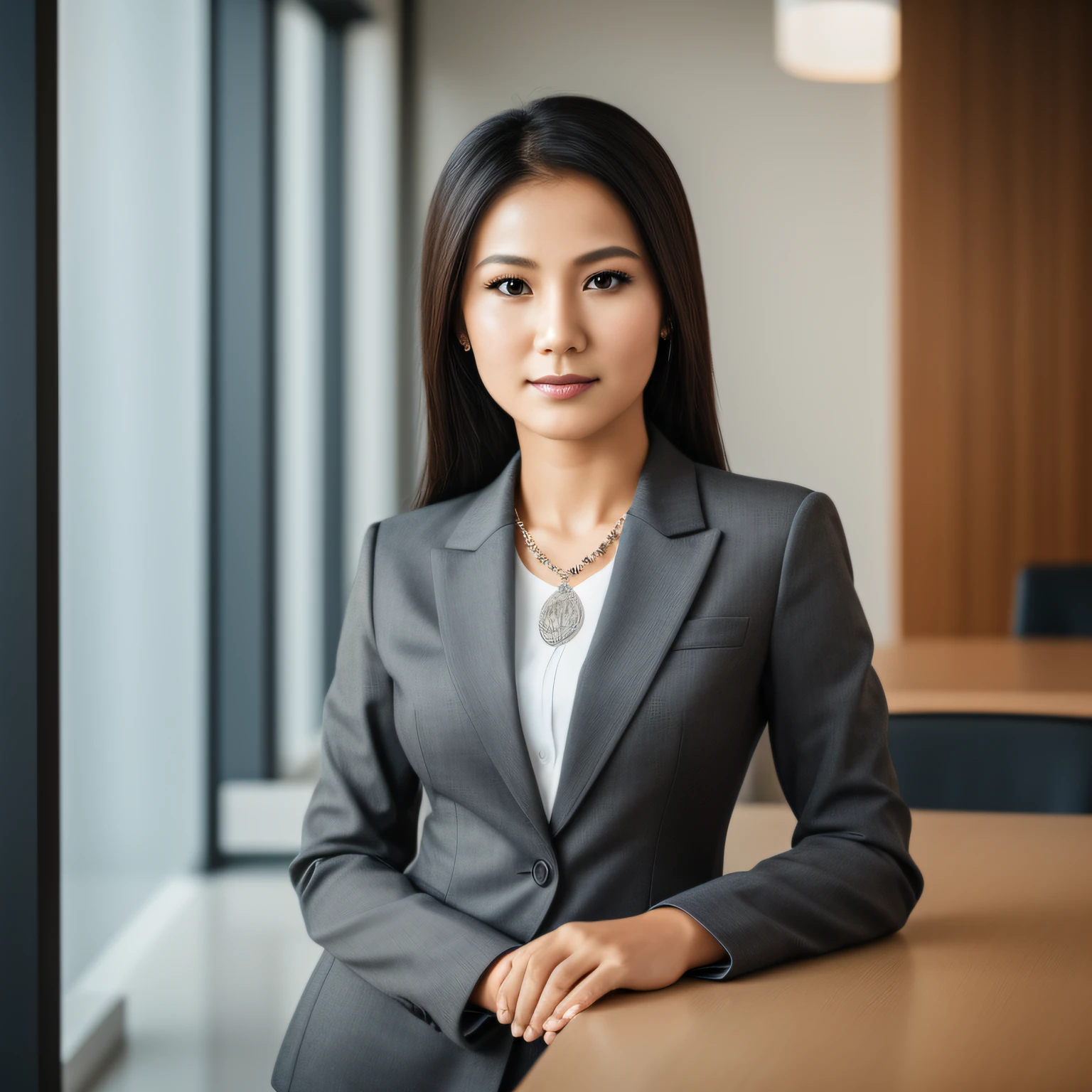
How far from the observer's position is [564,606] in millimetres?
1223

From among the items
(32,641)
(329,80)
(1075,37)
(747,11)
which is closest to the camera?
(32,641)

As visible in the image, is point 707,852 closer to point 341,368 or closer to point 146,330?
point 146,330

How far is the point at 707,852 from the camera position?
3.95ft

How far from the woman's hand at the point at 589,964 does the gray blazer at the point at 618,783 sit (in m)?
0.03

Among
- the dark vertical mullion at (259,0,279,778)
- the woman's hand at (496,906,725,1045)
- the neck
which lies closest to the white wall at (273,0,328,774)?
the dark vertical mullion at (259,0,279,778)

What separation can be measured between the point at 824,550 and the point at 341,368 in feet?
12.2

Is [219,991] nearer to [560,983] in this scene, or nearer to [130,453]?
[130,453]

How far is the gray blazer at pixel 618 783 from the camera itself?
1.10 m

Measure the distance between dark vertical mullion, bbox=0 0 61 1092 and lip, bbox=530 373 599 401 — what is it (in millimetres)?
862

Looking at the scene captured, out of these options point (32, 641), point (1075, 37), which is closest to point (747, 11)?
point (1075, 37)

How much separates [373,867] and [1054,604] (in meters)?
2.71

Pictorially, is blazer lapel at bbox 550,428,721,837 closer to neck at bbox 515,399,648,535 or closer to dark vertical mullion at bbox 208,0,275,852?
neck at bbox 515,399,648,535

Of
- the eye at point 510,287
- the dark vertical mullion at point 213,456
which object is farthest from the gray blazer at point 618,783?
the dark vertical mullion at point 213,456

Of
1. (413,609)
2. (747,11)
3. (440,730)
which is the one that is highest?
(747,11)
